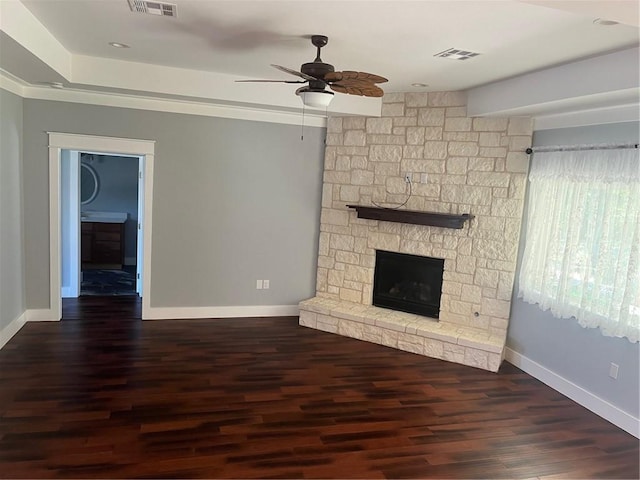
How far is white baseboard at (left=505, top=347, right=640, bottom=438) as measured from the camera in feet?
11.3

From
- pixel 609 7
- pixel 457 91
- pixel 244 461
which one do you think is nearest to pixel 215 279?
pixel 244 461

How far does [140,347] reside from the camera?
14.4 ft

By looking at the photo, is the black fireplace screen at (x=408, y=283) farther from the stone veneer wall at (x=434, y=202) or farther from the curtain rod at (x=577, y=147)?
the curtain rod at (x=577, y=147)

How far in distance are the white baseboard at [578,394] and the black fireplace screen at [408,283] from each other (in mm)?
960

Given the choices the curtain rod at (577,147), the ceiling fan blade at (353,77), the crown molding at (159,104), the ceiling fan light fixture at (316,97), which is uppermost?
the crown molding at (159,104)

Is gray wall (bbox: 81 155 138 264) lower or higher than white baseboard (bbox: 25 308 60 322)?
higher

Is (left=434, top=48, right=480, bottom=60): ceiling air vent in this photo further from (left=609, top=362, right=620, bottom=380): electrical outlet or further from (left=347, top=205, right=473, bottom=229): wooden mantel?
(left=609, top=362, right=620, bottom=380): electrical outlet

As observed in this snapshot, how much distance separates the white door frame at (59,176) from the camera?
473cm

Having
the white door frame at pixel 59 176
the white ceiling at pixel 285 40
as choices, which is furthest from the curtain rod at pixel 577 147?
the white door frame at pixel 59 176

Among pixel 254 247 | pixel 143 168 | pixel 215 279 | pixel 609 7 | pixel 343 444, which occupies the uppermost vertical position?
pixel 609 7

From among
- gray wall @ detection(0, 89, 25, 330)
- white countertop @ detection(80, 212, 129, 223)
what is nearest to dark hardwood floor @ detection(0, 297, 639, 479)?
gray wall @ detection(0, 89, 25, 330)

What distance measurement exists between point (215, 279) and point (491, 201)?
10.6ft

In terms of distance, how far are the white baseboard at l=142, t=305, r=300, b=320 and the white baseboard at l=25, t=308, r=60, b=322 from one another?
928 mm

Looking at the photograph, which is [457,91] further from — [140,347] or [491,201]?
[140,347]
